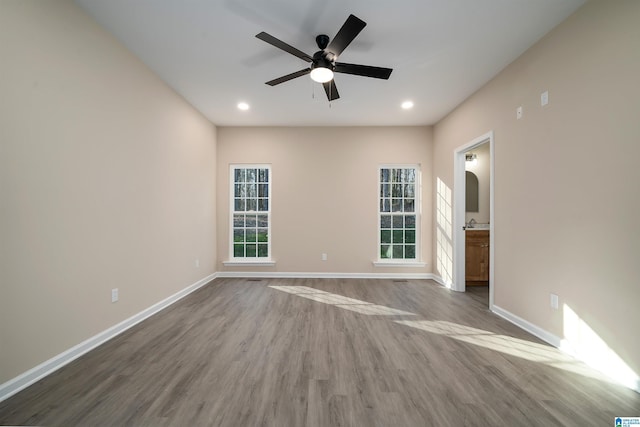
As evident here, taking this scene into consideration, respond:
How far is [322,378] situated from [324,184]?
364 cm

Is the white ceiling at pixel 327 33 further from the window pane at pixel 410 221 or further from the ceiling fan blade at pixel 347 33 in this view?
the window pane at pixel 410 221

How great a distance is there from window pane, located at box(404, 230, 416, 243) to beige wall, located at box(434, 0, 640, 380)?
77.8 inches

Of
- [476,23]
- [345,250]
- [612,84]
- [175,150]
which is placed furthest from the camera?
[345,250]

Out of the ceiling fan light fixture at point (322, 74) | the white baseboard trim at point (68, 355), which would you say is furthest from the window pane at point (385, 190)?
the white baseboard trim at point (68, 355)

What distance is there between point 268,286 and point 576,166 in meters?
4.03

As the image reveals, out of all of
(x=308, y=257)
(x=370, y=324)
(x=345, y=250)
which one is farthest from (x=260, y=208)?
(x=370, y=324)

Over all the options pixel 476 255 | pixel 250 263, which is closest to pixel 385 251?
pixel 476 255

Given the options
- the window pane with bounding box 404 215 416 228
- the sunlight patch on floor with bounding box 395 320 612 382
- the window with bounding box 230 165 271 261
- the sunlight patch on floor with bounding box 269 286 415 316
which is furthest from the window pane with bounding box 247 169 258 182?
the sunlight patch on floor with bounding box 395 320 612 382

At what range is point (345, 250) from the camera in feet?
16.7

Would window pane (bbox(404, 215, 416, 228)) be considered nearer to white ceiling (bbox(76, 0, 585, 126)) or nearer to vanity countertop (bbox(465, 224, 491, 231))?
vanity countertop (bbox(465, 224, 491, 231))

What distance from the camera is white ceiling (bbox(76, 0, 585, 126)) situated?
2.20 meters

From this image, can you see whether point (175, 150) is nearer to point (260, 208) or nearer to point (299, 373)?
point (260, 208)

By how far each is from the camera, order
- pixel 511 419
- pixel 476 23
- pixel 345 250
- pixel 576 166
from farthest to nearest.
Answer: pixel 345 250
pixel 476 23
pixel 576 166
pixel 511 419

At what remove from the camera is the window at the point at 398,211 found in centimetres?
520
